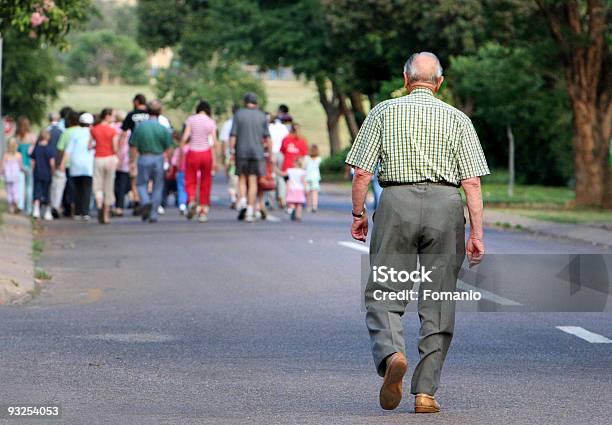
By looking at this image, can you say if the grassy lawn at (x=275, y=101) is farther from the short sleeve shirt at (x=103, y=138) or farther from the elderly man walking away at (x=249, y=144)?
the elderly man walking away at (x=249, y=144)

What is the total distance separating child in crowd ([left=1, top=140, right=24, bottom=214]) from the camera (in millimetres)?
28188

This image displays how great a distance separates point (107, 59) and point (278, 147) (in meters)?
128

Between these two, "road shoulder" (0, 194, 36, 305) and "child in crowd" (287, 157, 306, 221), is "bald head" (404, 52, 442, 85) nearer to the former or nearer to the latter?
"road shoulder" (0, 194, 36, 305)

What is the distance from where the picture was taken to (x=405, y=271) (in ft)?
27.2

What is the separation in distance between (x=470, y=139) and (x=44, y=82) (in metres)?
43.2

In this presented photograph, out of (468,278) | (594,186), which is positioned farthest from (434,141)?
(594,186)

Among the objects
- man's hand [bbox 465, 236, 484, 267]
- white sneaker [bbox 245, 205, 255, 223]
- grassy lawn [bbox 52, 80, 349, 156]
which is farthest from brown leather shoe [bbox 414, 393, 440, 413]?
grassy lawn [bbox 52, 80, 349, 156]

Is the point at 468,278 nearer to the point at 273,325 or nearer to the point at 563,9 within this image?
the point at 273,325


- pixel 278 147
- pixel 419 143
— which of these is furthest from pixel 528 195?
pixel 419 143

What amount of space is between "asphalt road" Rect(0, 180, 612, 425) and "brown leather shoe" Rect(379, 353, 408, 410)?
10 cm

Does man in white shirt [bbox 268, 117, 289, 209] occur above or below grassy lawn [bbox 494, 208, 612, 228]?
above

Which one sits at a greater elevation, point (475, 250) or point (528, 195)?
point (475, 250)

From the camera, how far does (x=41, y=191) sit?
2753 centimetres

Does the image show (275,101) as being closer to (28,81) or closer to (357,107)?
(357,107)
